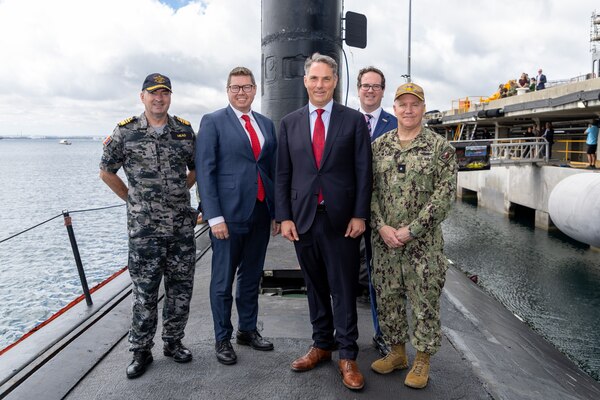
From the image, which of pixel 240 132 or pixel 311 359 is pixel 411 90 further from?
pixel 311 359

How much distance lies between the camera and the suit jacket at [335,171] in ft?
10.1

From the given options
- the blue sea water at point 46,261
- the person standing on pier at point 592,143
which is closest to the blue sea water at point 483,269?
the blue sea water at point 46,261

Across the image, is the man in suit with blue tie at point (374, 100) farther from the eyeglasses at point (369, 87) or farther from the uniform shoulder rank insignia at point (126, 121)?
the uniform shoulder rank insignia at point (126, 121)

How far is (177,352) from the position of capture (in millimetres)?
3428

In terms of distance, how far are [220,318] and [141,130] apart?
1486 millimetres

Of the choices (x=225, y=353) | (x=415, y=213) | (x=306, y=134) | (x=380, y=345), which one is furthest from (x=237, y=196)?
(x=380, y=345)

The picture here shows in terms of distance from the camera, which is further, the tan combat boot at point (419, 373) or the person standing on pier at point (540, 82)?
the person standing on pier at point (540, 82)

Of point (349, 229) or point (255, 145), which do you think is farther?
point (255, 145)

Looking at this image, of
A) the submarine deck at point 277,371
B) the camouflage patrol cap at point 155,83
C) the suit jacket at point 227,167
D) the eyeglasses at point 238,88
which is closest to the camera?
the submarine deck at point 277,371

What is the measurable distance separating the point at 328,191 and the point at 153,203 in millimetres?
1236

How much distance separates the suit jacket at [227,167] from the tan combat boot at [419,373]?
1562mm

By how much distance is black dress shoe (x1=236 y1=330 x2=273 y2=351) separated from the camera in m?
3.56

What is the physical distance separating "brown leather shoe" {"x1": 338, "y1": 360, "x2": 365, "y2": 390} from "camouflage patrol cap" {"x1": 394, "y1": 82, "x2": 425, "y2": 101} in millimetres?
1839

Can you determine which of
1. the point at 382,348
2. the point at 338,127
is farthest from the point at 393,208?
the point at 382,348
